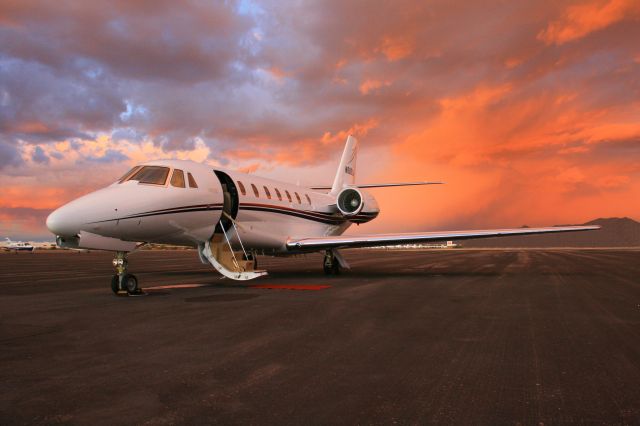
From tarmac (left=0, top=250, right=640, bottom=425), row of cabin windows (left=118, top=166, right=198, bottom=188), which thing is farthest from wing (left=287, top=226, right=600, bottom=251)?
tarmac (left=0, top=250, right=640, bottom=425)

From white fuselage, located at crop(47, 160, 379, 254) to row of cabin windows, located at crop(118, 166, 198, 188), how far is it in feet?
0.29

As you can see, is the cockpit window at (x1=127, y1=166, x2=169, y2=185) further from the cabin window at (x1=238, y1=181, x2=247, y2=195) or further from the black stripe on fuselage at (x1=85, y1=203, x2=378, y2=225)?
the cabin window at (x1=238, y1=181, x2=247, y2=195)

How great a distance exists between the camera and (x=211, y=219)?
1258 cm

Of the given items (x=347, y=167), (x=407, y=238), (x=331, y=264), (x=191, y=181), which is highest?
(x=347, y=167)

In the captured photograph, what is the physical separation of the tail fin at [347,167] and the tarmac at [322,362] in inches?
603

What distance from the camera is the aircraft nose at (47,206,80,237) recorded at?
9266 millimetres

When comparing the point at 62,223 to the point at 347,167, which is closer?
the point at 62,223

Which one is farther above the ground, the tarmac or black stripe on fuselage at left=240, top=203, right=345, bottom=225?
black stripe on fuselage at left=240, top=203, right=345, bottom=225

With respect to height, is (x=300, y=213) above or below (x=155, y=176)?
below

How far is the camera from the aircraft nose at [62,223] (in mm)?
9266

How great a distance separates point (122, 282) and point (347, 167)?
635 inches

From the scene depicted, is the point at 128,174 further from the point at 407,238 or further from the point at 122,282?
the point at 407,238

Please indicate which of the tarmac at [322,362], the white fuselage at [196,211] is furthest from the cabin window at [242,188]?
the tarmac at [322,362]

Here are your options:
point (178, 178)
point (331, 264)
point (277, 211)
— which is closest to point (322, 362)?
point (178, 178)
